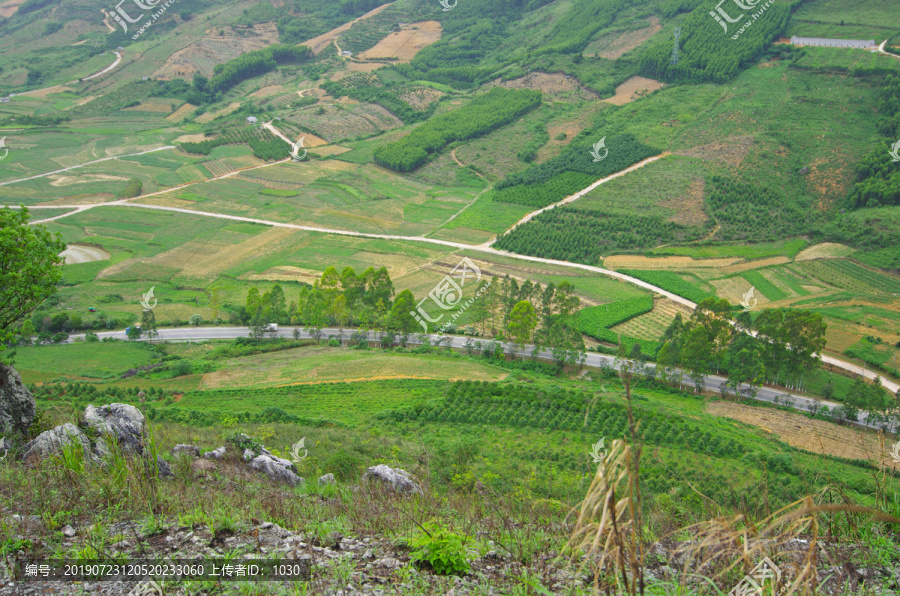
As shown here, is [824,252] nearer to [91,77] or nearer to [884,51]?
[884,51]

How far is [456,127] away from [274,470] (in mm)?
71175

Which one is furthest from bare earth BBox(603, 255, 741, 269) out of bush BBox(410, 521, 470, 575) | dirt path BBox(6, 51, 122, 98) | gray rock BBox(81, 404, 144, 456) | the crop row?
dirt path BBox(6, 51, 122, 98)

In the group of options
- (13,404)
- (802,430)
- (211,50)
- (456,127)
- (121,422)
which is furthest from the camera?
(211,50)

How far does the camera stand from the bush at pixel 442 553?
21.2 ft

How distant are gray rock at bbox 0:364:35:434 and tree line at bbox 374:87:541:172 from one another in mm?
63122

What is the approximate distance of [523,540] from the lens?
7.29 m

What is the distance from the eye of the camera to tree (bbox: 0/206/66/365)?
12.8 meters

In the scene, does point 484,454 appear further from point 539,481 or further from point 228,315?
point 228,315

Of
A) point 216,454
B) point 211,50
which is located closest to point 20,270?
point 216,454

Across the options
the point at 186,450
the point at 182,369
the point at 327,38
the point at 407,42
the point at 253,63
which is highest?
the point at 327,38

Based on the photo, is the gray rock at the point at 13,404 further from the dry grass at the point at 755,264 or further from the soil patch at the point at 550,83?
the soil patch at the point at 550,83

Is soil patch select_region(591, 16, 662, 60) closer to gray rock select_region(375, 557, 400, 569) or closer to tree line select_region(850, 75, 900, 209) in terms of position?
tree line select_region(850, 75, 900, 209)

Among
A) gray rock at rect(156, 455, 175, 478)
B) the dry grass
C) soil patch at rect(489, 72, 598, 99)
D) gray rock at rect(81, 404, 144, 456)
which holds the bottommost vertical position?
the dry grass

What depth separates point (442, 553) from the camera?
645 cm
